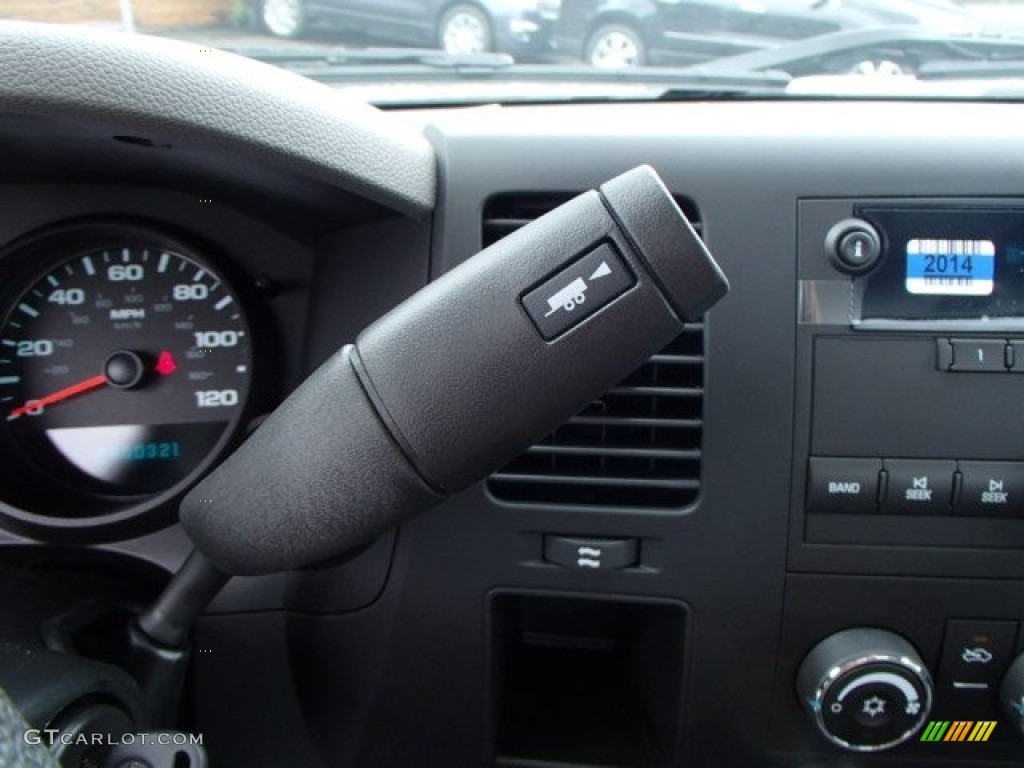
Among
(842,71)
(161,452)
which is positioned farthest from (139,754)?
(842,71)

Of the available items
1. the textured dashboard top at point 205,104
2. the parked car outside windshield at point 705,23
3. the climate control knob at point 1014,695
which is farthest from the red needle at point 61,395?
the climate control knob at point 1014,695

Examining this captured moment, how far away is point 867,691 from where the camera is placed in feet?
4.05

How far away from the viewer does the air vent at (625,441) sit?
1.21 metres

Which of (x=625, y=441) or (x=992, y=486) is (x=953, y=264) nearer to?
(x=992, y=486)

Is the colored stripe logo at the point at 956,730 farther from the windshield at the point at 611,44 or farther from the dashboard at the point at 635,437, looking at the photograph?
the windshield at the point at 611,44

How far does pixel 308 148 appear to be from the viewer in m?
1.06

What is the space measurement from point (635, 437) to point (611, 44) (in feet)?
2.69

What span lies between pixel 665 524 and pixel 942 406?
0.36 m

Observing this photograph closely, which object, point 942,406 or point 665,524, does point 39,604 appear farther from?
point 942,406

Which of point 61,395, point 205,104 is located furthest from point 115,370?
point 205,104

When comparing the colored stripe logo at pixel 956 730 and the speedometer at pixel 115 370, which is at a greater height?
the speedometer at pixel 115 370

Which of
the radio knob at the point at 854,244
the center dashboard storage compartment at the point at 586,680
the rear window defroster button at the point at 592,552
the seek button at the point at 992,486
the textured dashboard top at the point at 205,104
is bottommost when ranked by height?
the center dashboard storage compartment at the point at 586,680

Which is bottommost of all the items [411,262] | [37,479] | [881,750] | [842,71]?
[881,750]

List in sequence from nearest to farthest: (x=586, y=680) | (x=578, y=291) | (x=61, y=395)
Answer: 1. (x=578, y=291)
2. (x=61, y=395)
3. (x=586, y=680)
